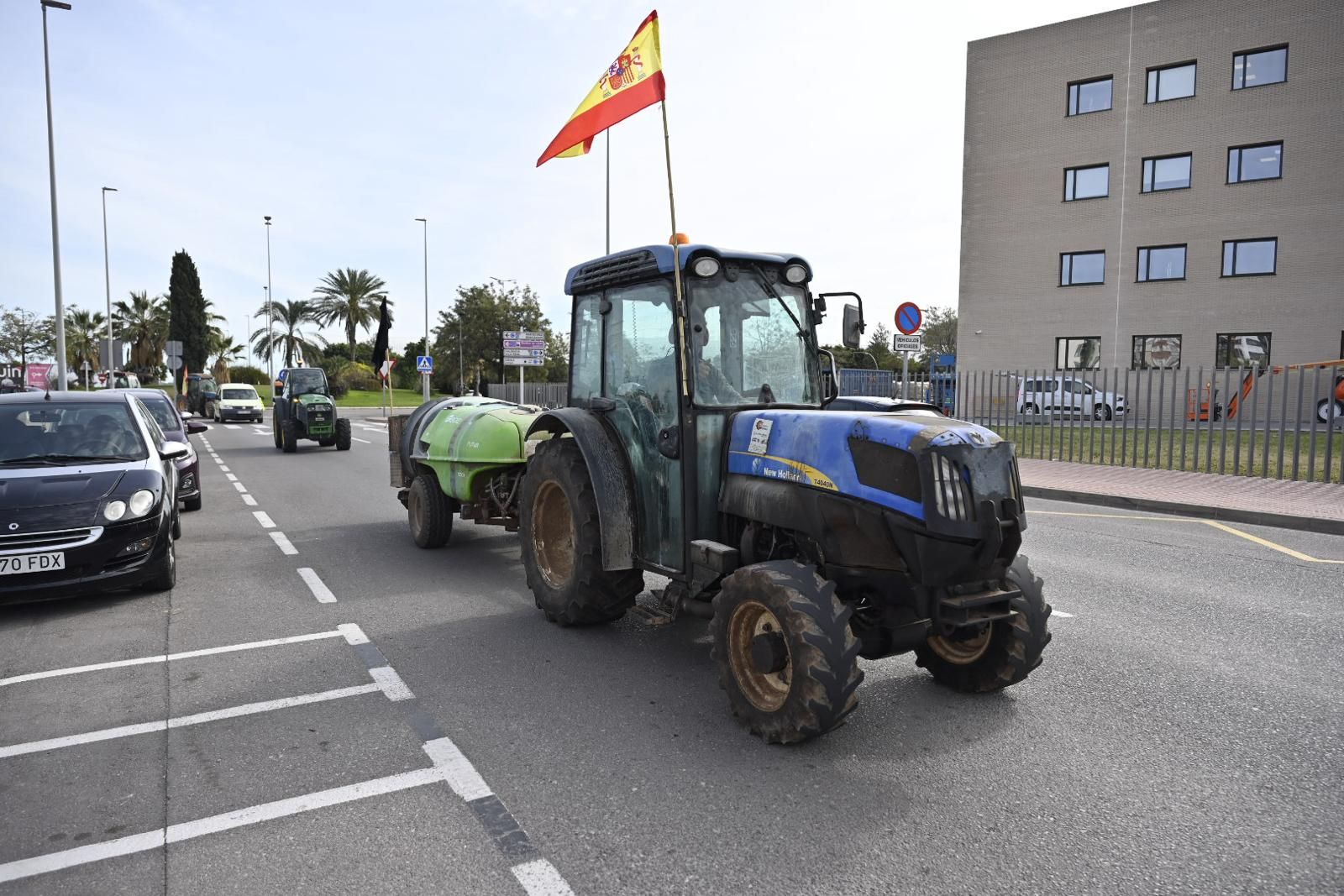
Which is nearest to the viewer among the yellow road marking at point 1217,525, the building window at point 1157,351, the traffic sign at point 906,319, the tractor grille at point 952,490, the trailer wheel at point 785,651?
the trailer wheel at point 785,651

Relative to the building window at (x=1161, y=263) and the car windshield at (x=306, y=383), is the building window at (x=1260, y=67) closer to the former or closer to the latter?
the building window at (x=1161, y=263)

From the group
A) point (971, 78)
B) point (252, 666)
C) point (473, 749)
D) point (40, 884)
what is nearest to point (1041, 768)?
point (473, 749)

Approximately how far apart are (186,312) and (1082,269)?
210ft

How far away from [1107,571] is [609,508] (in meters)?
4.71

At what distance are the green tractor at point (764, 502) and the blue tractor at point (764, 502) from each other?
11 millimetres

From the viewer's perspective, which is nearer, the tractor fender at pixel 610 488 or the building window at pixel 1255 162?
the tractor fender at pixel 610 488

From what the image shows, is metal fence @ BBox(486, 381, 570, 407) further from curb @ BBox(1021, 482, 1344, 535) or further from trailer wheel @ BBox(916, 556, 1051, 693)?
trailer wheel @ BBox(916, 556, 1051, 693)

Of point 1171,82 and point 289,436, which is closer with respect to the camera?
point 289,436

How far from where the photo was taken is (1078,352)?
29125 mm

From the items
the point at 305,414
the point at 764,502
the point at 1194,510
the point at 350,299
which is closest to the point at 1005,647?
the point at 764,502

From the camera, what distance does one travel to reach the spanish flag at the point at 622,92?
4859 mm

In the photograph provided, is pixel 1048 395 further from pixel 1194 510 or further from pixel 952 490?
pixel 952 490

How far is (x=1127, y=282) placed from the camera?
28172 millimetres

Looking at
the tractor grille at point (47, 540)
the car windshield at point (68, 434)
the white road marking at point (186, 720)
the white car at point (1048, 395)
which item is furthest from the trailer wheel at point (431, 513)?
the white car at point (1048, 395)
